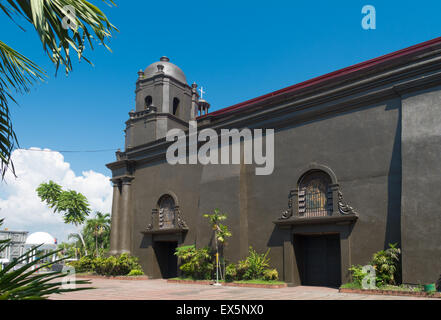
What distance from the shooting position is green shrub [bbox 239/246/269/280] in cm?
1603

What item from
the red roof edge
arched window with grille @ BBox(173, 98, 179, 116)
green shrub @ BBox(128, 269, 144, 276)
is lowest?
green shrub @ BBox(128, 269, 144, 276)

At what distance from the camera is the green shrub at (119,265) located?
22.0 metres

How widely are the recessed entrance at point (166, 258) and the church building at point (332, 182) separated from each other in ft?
0.29

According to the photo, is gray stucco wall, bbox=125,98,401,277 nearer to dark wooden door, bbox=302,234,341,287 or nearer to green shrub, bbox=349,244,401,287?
green shrub, bbox=349,244,401,287

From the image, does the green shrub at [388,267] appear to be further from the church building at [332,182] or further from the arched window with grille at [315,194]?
the arched window with grille at [315,194]

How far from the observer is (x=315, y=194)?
15531 mm

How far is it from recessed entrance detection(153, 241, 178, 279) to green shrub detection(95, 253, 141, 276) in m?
1.33

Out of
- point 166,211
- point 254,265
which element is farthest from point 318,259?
point 166,211

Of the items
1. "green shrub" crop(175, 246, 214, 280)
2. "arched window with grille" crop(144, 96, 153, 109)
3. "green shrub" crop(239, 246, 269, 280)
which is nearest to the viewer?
"green shrub" crop(239, 246, 269, 280)

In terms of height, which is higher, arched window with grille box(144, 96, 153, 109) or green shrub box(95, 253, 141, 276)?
arched window with grille box(144, 96, 153, 109)

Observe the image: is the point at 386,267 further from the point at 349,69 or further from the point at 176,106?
the point at 176,106

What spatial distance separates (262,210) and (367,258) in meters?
4.87

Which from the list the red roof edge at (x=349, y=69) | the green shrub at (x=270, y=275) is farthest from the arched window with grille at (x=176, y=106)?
the green shrub at (x=270, y=275)

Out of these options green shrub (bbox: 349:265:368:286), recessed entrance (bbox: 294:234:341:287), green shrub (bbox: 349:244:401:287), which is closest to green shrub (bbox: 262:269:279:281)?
recessed entrance (bbox: 294:234:341:287)
